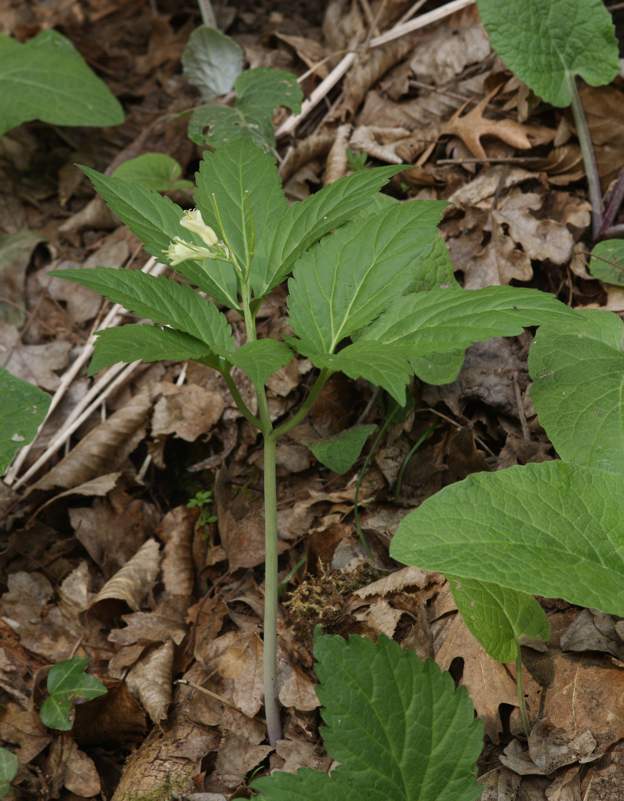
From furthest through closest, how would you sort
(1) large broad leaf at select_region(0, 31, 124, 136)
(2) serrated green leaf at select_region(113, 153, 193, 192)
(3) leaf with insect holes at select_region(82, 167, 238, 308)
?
(1) large broad leaf at select_region(0, 31, 124, 136) < (2) serrated green leaf at select_region(113, 153, 193, 192) < (3) leaf with insect holes at select_region(82, 167, 238, 308)

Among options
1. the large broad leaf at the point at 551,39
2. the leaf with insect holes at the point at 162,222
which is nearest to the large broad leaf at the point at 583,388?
the leaf with insect holes at the point at 162,222

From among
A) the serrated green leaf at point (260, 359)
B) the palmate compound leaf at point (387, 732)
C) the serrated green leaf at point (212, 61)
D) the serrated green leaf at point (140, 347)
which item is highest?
the serrated green leaf at point (212, 61)

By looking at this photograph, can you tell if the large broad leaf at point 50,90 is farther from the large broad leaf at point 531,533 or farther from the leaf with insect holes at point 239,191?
the large broad leaf at point 531,533

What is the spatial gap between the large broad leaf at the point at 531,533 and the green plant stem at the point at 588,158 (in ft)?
4.49

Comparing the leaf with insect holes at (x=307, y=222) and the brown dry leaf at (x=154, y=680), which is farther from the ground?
the leaf with insect holes at (x=307, y=222)

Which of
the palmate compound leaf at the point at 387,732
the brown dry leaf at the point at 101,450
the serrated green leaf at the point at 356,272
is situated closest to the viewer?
the palmate compound leaf at the point at 387,732

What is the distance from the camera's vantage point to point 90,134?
421cm

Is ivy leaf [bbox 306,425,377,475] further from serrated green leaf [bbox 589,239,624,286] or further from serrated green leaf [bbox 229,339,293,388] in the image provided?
serrated green leaf [bbox 589,239,624,286]

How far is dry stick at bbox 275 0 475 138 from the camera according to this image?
140 inches

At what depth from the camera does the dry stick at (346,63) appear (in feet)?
11.7

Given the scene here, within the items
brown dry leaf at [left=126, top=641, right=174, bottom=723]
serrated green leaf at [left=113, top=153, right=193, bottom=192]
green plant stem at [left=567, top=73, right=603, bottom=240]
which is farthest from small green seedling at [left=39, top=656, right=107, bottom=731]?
green plant stem at [left=567, top=73, right=603, bottom=240]

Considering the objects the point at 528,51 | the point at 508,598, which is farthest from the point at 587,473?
the point at 528,51

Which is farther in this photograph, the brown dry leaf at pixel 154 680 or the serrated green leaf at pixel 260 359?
the brown dry leaf at pixel 154 680

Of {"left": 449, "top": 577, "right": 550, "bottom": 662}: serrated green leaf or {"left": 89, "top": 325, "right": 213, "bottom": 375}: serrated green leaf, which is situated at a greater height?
{"left": 89, "top": 325, "right": 213, "bottom": 375}: serrated green leaf
